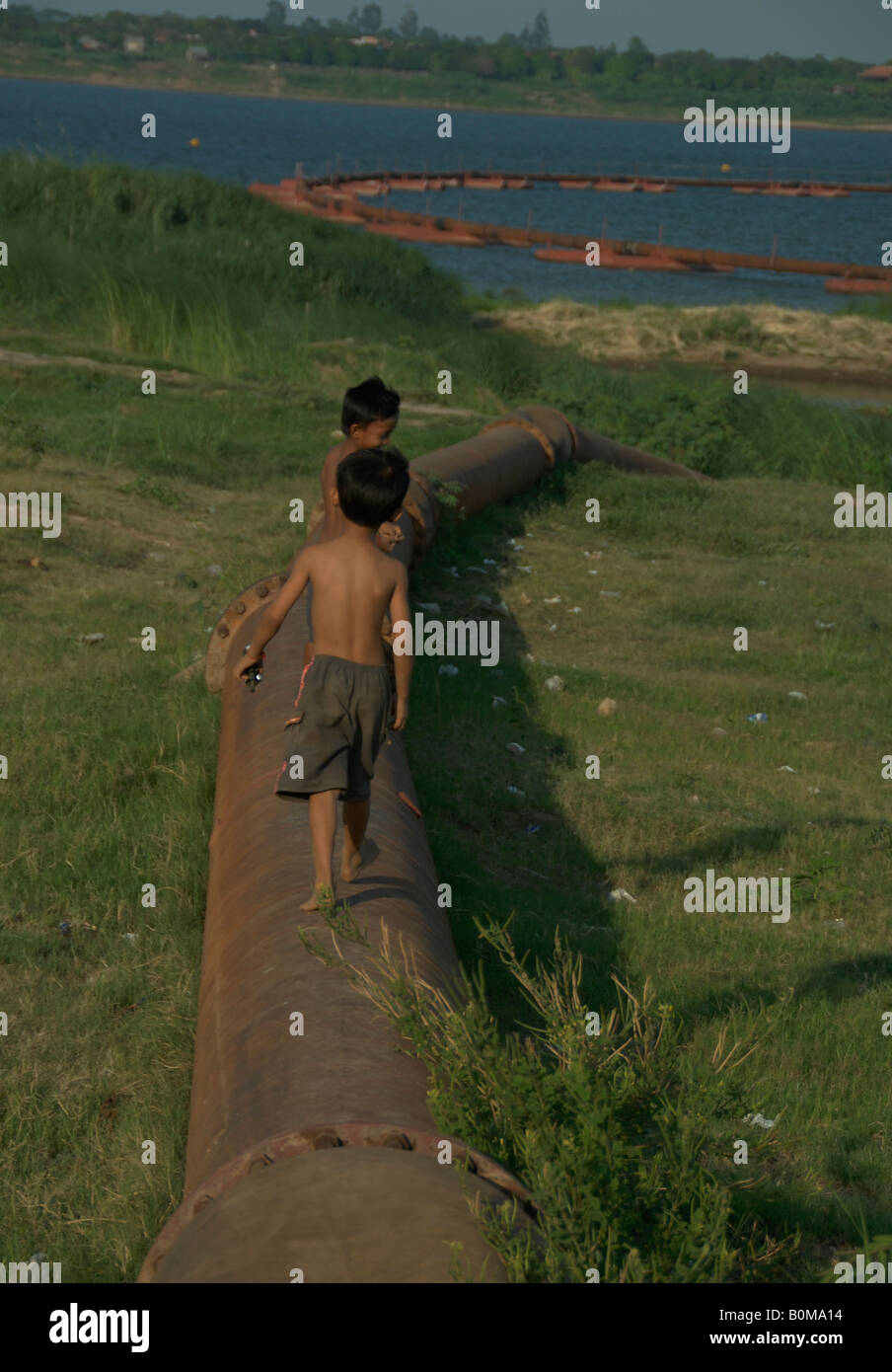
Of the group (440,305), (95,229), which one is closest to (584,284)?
(440,305)

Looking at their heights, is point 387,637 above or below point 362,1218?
above

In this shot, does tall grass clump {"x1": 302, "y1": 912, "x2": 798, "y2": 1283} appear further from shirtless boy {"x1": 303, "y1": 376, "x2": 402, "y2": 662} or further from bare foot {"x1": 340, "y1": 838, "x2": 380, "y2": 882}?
shirtless boy {"x1": 303, "y1": 376, "x2": 402, "y2": 662}

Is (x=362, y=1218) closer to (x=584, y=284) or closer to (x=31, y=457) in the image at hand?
(x=31, y=457)

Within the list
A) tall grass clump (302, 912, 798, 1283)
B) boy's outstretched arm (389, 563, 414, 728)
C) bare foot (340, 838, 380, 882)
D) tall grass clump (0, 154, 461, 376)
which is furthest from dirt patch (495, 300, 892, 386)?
tall grass clump (302, 912, 798, 1283)

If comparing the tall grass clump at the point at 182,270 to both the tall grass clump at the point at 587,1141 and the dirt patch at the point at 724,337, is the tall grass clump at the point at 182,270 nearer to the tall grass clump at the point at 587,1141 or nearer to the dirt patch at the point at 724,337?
the dirt patch at the point at 724,337

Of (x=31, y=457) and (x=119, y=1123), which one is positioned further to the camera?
(x=31, y=457)

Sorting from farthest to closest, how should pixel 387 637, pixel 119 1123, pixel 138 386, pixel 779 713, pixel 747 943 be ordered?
pixel 138 386 < pixel 779 713 < pixel 747 943 < pixel 387 637 < pixel 119 1123

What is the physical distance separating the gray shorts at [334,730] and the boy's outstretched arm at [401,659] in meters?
0.07

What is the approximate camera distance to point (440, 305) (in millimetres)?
22719

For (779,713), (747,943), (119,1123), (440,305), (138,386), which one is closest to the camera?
(119,1123)

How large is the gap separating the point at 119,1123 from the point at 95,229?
1707 centimetres

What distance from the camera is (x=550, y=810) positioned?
6578 mm

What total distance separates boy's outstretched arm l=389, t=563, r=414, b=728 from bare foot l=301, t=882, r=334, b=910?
751 mm

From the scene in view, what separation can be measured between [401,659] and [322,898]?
3.09 ft
